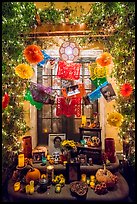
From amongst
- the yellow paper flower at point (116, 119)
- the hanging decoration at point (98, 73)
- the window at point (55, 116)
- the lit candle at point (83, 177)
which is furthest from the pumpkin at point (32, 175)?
the hanging decoration at point (98, 73)

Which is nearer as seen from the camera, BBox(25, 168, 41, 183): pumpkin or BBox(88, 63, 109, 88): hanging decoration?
BBox(25, 168, 41, 183): pumpkin

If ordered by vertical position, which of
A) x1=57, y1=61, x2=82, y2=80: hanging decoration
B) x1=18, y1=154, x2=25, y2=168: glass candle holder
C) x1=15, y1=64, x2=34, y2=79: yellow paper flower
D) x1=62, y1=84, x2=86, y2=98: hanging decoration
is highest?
x1=57, y1=61, x2=82, y2=80: hanging decoration

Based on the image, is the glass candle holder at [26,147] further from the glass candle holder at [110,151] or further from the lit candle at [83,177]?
the glass candle holder at [110,151]

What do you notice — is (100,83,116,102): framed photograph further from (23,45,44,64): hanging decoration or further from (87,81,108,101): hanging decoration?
(23,45,44,64): hanging decoration

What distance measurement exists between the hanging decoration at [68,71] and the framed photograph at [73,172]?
2.58 metres

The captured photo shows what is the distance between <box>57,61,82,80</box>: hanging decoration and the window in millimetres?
1205

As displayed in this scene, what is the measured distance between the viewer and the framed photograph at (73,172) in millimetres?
5845

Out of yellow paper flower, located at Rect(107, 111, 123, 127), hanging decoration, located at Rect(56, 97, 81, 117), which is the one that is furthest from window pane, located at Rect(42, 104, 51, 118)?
yellow paper flower, located at Rect(107, 111, 123, 127)

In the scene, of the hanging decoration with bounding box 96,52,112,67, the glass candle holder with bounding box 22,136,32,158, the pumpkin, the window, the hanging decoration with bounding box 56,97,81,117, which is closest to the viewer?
the hanging decoration with bounding box 96,52,112,67

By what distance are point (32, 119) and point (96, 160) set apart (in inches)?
103

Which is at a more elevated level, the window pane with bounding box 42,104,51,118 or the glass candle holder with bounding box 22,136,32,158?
the window pane with bounding box 42,104,51,118

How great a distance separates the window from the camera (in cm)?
774

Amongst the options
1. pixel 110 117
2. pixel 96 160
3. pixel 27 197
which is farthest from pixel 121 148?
pixel 27 197

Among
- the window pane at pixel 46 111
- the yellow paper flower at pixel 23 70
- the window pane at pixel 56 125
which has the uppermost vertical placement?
the yellow paper flower at pixel 23 70
